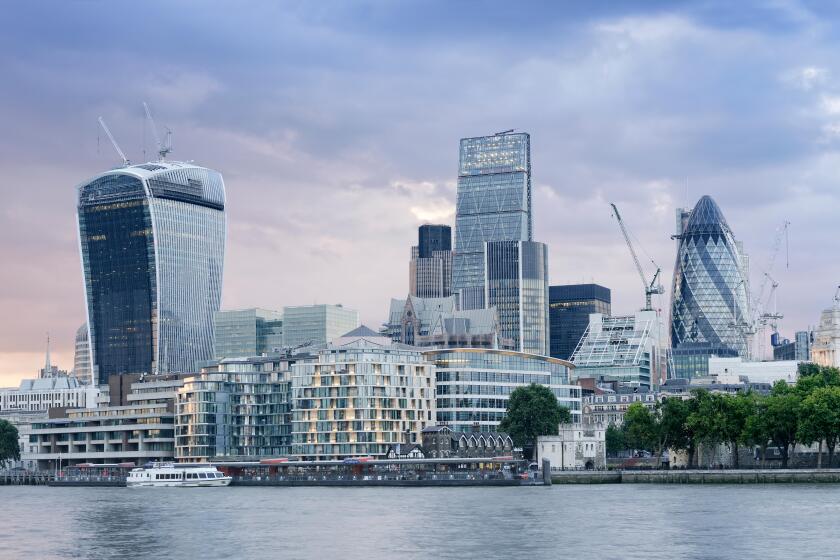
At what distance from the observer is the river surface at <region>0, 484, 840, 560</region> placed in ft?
309

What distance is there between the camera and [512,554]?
92.0 m

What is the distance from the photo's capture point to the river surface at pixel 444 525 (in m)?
94.3

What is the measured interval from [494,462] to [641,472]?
66.1 feet

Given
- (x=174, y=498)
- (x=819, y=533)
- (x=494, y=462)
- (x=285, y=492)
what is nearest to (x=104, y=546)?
(x=819, y=533)

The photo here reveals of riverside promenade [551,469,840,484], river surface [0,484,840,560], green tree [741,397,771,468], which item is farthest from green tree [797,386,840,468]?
river surface [0,484,840,560]

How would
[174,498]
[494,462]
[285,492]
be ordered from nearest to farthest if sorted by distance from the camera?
[174,498], [285,492], [494,462]

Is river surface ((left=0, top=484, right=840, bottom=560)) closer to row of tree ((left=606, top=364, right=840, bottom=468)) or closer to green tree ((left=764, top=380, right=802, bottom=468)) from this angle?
row of tree ((left=606, top=364, right=840, bottom=468))

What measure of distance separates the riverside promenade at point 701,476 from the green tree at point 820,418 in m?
5.01

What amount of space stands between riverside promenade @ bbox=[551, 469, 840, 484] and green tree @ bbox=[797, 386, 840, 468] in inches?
197

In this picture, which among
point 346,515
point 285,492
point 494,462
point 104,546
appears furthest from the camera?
point 494,462

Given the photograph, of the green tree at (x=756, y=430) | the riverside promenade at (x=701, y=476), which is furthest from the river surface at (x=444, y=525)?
the green tree at (x=756, y=430)

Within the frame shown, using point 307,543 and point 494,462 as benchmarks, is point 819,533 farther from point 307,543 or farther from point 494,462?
point 494,462

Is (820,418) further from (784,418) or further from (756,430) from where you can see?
(756,430)

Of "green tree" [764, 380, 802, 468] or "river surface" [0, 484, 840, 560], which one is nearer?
"river surface" [0, 484, 840, 560]
